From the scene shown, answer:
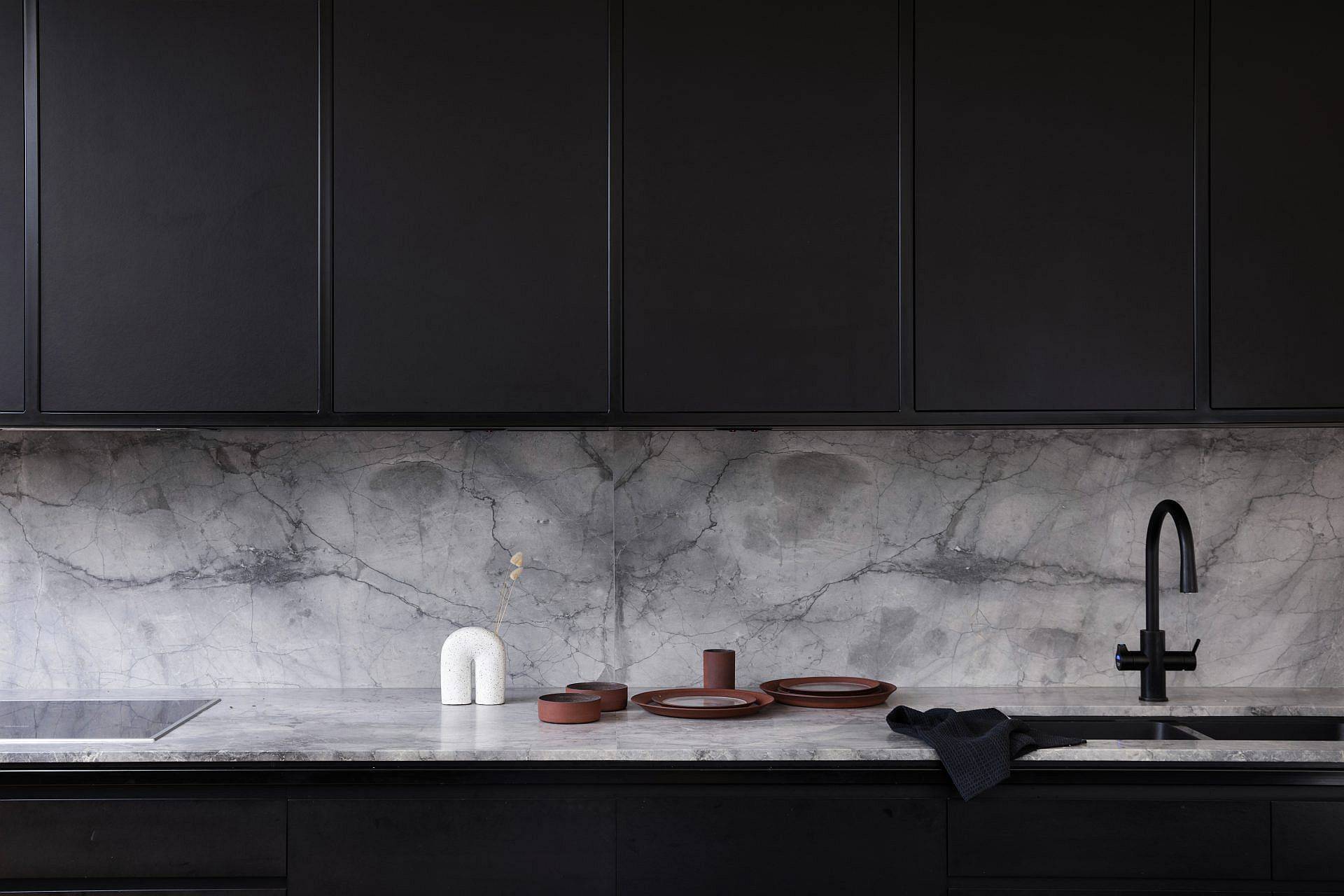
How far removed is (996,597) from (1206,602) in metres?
0.50

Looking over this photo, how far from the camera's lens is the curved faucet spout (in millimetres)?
2150

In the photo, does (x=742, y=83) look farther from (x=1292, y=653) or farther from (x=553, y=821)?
(x=1292, y=653)

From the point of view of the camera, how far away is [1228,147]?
7.00 feet

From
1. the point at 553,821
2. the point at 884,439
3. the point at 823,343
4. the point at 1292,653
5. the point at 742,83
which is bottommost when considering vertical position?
the point at 553,821

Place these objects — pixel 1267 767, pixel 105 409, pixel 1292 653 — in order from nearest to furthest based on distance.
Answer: pixel 1267 767 < pixel 105 409 < pixel 1292 653

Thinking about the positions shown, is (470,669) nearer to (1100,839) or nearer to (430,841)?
(430,841)

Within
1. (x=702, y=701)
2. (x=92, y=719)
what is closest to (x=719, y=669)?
(x=702, y=701)

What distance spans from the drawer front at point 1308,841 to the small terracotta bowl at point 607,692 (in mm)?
1228

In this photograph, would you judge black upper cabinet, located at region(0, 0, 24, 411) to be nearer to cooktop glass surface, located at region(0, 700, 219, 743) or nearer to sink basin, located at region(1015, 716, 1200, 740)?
cooktop glass surface, located at region(0, 700, 219, 743)

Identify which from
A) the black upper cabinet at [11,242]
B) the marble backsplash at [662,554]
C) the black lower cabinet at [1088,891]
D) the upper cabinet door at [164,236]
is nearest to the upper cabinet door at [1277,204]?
the marble backsplash at [662,554]

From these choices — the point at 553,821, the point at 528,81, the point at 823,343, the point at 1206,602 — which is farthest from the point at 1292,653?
the point at 528,81

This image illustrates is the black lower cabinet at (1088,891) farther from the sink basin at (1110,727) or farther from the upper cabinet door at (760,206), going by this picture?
the upper cabinet door at (760,206)

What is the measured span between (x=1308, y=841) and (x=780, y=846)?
0.92 m

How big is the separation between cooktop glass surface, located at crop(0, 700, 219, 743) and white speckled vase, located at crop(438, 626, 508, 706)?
51cm
